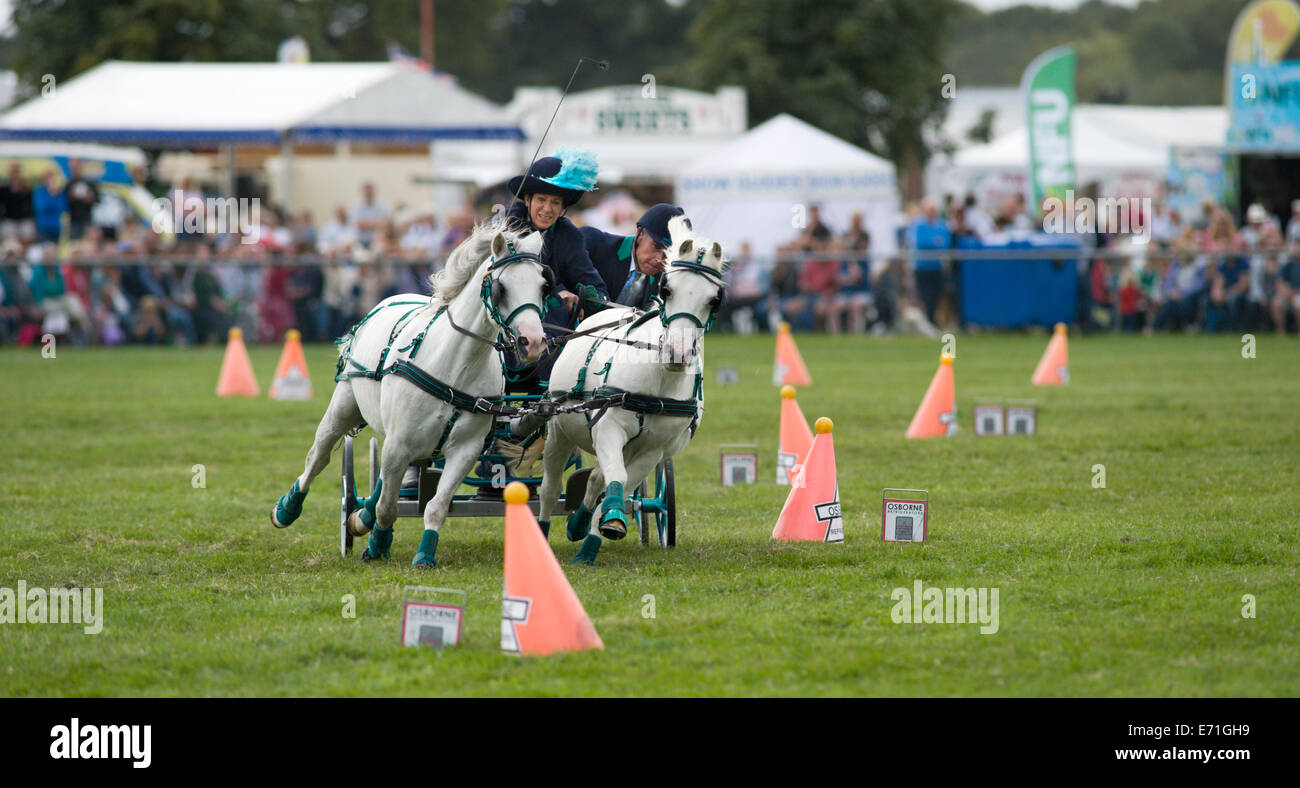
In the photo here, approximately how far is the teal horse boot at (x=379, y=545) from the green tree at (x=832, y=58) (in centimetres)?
3648

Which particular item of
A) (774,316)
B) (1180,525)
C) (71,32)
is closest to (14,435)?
(1180,525)

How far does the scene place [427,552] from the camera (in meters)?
8.16

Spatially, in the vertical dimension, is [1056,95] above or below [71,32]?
below

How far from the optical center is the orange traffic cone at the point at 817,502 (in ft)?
29.4

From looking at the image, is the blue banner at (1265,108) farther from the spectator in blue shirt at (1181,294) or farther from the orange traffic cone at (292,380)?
the orange traffic cone at (292,380)

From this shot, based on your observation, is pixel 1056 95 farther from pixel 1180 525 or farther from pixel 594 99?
pixel 1180 525

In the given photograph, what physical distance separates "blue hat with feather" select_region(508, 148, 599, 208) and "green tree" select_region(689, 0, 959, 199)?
117 ft

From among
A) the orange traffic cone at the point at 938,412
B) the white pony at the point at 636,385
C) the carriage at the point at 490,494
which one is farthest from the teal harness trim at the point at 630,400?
the orange traffic cone at the point at 938,412

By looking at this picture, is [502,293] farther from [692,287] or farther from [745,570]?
[745,570]

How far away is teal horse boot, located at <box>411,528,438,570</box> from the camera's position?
8.14m

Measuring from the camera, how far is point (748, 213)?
2942 centimetres

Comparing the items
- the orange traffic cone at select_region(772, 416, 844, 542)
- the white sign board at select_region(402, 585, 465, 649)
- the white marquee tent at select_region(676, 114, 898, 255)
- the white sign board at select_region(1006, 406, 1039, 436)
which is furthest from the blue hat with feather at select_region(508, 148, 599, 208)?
the white marquee tent at select_region(676, 114, 898, 255)

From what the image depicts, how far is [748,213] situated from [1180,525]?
2073cm

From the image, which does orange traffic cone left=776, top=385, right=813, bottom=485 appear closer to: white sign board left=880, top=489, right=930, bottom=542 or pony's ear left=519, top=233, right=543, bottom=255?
white sign board left=880, top=489, right=930, bottom=542
